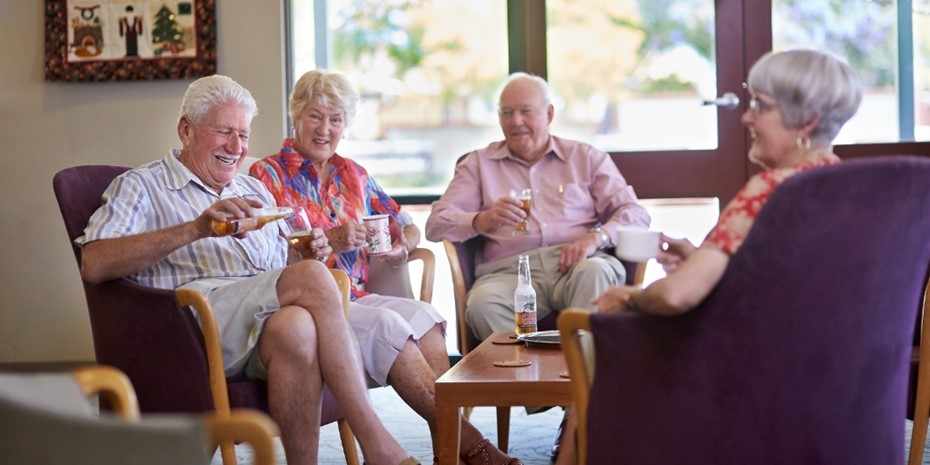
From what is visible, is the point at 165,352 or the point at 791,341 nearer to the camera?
the point at 791,341

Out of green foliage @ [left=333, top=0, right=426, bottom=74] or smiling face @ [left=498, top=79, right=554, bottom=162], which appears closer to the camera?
smiling face @ [left=498, top=79, right=554, bottom=162]

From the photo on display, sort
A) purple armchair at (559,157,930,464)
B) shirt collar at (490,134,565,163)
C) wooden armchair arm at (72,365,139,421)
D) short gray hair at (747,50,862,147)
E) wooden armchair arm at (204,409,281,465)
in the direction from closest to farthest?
1. wooden armchair arm at (204,409,281,465)
2. wooden armchair arm at (72,365,139,421)
3. purple armchair at (559,157,930,464)
4. short gray hair at (747,50,862,147)
5. shirt collar at (490,134,565,163)

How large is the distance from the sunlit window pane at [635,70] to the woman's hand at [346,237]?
1.74m

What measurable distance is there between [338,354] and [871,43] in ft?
9.37

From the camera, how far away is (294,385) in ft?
8.18

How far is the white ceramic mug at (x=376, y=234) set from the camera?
3035 millimetres

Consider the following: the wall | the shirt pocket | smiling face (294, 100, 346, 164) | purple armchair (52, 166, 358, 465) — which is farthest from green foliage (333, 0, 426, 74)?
purple armchair (52, 166, 358, 465)

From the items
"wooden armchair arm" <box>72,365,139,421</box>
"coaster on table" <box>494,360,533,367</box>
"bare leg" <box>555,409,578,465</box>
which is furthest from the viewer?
"coaster on table" <box>494,360,533,367</box>

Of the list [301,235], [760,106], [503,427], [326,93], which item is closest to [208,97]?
[301,235]

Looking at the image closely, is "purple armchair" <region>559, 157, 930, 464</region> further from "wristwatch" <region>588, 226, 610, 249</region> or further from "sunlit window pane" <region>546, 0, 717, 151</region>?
"sunlit window pane" <region>546, 0, 717, 151</region>

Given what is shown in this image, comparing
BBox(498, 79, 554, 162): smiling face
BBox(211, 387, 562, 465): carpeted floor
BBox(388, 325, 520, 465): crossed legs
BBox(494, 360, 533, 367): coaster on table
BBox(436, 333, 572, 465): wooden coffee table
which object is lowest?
BBox(211, 387, 562, 465): carpeted floor

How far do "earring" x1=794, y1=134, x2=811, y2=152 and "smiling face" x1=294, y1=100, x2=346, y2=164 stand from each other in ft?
5.99

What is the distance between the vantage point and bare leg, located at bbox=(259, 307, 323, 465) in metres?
2.49

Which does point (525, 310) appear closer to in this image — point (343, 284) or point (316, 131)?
point (343, 284)
